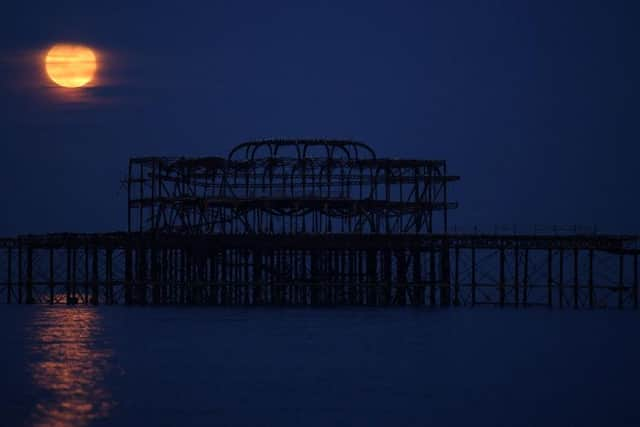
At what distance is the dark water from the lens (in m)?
42.0

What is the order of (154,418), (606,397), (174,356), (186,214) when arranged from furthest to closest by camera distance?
(186,214) → (174,356) → (606,397) → (154,418)

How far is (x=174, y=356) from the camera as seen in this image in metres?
59.2

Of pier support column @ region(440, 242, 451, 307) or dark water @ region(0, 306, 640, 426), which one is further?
pier support column @ region(440, 242, 451, 307)

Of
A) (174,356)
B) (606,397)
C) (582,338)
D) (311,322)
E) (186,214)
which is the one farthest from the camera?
(186,214)

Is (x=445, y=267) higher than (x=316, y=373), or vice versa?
Result: (x=445, y=267)

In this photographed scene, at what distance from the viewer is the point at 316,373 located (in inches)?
2082

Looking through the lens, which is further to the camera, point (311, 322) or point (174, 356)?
point (311, 322)

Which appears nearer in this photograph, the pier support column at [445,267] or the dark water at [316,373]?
the dark water at [316,373]

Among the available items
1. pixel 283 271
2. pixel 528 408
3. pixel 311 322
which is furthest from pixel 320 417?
pixel 283 271

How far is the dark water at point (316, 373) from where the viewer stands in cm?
4200

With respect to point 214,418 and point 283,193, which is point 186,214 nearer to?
point 283,193

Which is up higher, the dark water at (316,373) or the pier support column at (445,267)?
the pier support column at (445,267)

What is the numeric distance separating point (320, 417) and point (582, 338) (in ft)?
118

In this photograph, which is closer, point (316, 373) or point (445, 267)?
point (316, 373)
